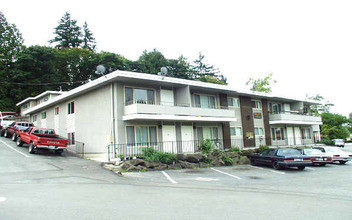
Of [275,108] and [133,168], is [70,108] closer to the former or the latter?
[133,168]

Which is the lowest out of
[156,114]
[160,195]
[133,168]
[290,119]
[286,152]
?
[160,195]

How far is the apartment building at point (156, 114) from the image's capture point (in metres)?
18.7

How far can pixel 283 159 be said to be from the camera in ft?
54.7

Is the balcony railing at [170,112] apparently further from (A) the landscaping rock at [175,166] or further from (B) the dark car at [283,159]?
(B) the dark car at [283,159]

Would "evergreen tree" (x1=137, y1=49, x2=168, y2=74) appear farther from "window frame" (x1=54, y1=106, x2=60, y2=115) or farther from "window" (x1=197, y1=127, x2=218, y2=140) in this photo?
"window" (x1=197, y1=127, x2=218, y2=140)

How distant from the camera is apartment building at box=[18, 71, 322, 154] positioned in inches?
735

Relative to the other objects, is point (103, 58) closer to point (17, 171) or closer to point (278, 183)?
point (17, 171)

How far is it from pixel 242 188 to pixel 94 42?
5605 cm

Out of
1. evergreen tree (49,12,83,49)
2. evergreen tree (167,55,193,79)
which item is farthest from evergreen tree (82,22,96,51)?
evergreen tree (167,55,193,79)

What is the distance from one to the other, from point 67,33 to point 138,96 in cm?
4294

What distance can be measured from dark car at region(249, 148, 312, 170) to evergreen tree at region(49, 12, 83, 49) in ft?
160

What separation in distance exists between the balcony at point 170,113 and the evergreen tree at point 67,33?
42842 mm

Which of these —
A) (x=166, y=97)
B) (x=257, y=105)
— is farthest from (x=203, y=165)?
(x=257, y=105)

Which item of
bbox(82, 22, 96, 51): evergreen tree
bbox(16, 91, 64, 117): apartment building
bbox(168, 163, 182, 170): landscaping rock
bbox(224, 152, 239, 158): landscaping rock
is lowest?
bbox(168, 163, 182, 170): landscaping rock
